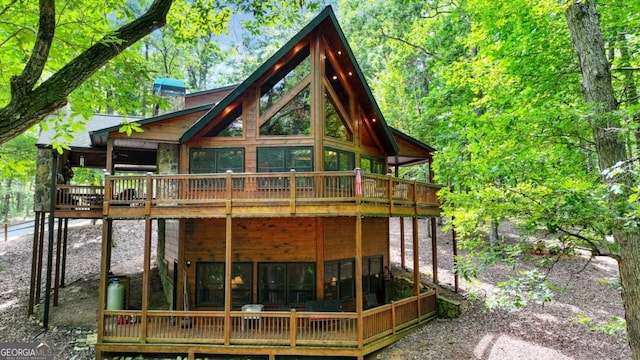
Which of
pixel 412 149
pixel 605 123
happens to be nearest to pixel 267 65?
pixel 412 149

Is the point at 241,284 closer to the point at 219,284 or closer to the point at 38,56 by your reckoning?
the point at 219,284

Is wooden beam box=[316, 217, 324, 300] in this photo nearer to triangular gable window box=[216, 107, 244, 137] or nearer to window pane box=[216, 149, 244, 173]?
window pane box=[216, 149, 244, 173]

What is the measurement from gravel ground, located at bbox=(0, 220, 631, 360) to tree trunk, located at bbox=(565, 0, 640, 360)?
89 centimetres

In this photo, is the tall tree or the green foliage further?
the green foliage

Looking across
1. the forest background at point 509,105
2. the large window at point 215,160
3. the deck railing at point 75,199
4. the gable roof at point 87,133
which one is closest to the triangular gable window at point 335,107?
the large window at point 215,160

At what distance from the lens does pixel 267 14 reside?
648cm

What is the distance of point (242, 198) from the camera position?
34.2ft

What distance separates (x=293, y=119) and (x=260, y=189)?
280 cm

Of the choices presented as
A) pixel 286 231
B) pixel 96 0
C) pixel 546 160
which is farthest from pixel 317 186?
pixel 96 0

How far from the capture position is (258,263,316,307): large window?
1158 cm

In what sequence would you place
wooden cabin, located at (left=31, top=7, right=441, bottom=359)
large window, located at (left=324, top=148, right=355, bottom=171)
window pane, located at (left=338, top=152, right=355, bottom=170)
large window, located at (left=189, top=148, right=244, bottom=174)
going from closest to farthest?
wooden cabin, located at (left=31, top=7, right=441, bottom=359) → large window, located at (left=189, top=148, right=244, bottom=174) → large window, located at (left=324, top=148, right=355, bottom=171) → window pane, located at (left=338, top=152, right=355, bottom=170)

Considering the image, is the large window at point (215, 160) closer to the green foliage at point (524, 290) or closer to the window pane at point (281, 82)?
the window pane at point (281, 82)

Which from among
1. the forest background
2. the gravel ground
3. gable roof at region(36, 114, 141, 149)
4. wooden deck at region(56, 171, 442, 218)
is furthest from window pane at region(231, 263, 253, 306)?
the forest background

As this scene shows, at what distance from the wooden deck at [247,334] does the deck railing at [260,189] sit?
125 inches
